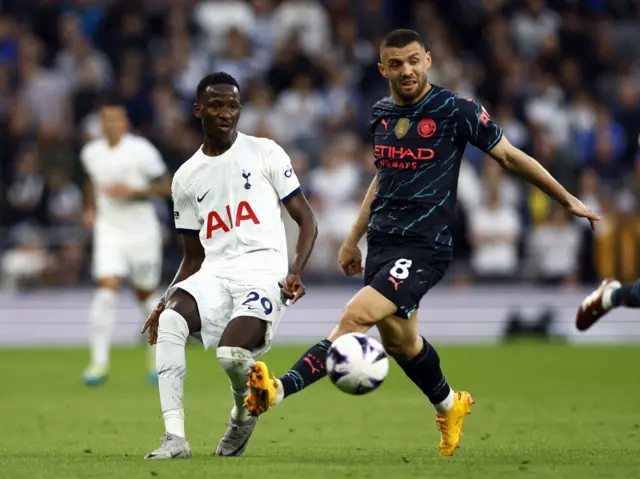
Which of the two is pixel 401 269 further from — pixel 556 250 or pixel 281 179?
pixel 556 250

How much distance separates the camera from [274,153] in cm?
797

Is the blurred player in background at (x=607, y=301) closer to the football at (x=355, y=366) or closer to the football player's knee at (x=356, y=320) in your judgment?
the football player's knee at (x=356, y=320)

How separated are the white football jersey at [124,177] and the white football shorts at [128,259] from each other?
96 mm

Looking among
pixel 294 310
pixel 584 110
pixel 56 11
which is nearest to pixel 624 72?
pixel 584 110

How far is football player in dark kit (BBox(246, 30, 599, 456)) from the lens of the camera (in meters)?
7.66

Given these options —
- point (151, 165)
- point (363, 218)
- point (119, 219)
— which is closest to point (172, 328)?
point (363, 218)

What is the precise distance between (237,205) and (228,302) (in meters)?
0.55

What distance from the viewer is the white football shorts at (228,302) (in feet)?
25.0

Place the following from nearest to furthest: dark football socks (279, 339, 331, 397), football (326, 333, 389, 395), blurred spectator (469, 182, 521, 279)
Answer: football (326, 333, 389, 395) < dark football socks (279, 339, 331, 397) < blurred spectator (469, 182, 521, 279)

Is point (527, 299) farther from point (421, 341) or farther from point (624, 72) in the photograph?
point (421, 341)

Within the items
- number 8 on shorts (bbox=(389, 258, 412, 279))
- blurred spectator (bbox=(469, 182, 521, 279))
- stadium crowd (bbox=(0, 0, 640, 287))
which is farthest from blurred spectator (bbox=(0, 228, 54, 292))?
number 8 on shorts (bbox=(389, 258, 412, 279))

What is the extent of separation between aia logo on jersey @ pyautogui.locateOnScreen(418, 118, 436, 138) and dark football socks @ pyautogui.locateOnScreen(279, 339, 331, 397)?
51.2 inches

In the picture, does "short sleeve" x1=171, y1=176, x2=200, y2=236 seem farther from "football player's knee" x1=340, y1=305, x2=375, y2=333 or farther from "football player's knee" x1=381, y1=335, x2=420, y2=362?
"football player's knee" x1=381, y1=335, x2=420, y2=362

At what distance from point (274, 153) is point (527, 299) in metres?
12.5
